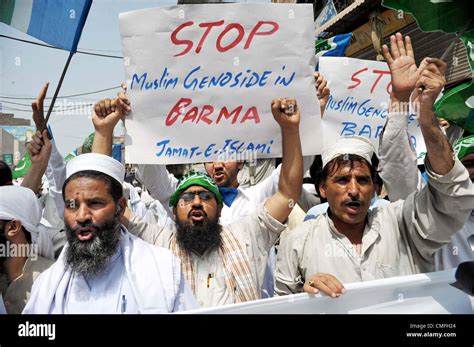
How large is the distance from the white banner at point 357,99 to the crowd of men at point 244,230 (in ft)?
3.07

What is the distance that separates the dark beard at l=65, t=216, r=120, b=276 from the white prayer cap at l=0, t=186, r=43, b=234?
0.27 m

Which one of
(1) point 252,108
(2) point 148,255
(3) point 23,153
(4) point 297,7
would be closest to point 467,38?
(4) point 297,7

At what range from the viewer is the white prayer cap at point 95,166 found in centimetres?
204

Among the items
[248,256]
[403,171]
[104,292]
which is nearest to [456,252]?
[403,171]

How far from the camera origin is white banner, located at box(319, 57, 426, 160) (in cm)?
344

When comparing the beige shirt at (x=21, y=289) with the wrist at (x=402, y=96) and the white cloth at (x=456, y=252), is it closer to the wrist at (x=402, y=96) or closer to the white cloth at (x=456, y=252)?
the wrist at (x=402, y=96)

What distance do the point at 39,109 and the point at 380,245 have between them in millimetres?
1838

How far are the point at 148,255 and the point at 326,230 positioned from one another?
0.84 m

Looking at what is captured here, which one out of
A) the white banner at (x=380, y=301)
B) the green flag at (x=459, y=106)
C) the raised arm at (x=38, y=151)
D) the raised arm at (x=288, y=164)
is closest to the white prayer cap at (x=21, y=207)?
the raised arm at (x=38, y=151)

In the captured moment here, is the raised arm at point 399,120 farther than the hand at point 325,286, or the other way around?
the raised arm at point 399,120

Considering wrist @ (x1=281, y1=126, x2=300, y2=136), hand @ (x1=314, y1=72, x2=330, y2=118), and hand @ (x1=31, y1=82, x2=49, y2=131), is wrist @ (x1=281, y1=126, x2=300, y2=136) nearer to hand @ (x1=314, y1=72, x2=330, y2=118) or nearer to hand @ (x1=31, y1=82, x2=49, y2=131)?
hand @ (x1=314, y1=72, x2=330, y2=118)

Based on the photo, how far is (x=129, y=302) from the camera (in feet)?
6.27

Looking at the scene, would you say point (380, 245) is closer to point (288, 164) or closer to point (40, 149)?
point (288, 164)
